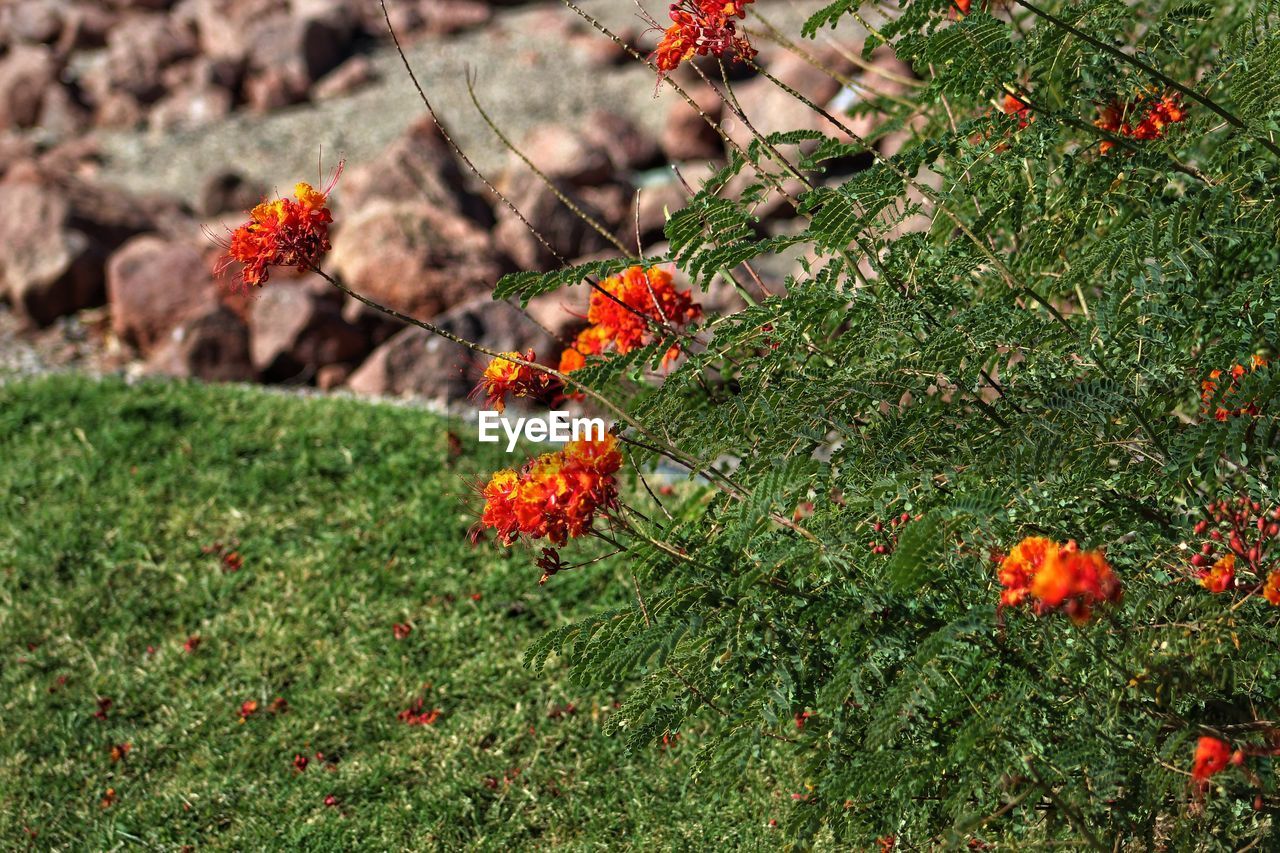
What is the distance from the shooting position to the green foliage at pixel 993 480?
236cm

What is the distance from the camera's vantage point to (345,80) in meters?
13.1

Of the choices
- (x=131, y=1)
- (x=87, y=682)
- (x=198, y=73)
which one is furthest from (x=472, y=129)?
(x=87, y=682)

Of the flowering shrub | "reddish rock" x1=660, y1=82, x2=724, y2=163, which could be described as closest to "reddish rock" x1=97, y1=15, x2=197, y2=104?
"reddish rock" x1=660, y1=82, x2=724, y2=163

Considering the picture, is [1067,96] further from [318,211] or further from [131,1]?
[131,1]

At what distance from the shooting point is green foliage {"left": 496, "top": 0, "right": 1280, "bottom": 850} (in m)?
2.36

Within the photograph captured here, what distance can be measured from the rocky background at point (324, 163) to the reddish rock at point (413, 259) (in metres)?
0.01

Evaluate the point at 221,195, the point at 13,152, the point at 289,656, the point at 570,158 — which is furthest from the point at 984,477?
the point at 13,152

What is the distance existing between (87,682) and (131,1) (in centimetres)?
1234

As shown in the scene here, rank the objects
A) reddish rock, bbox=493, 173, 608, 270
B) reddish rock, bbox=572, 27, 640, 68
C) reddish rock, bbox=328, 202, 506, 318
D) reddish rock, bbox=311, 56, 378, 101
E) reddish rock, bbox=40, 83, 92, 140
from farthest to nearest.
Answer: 1. reddish rock, bbox=572, 27, 640, 68
2. reddish rock, bbox=311, 56, 378, 101
3. reddish rock, bbox=40, 83, 92, 140
4. reddish rock, bbox=493, 173, 608, 270
5. reddish rock, bbox=328, 202, 506, 318

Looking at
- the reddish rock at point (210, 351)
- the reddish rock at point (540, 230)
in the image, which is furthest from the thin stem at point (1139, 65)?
the reddish rock at point (540, 230)

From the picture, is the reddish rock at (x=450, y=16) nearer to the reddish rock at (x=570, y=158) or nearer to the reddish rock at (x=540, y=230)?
the reddish rock at (x=570, y=158)

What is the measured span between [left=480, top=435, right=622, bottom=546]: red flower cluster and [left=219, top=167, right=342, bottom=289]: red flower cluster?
0.60 meters

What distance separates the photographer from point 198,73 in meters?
12.9

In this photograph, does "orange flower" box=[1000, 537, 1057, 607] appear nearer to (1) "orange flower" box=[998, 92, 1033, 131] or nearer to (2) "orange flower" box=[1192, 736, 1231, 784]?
(2) "orange flower" box=[1192, 736, 1231, 784]
